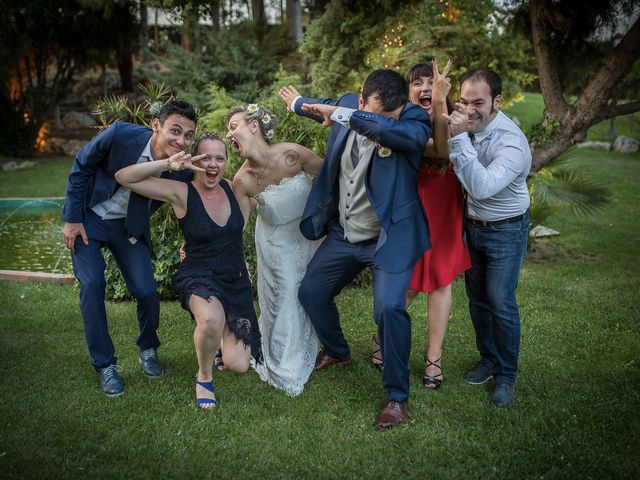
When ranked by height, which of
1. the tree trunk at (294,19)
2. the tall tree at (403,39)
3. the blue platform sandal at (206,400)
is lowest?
the blue platform sandal at (206,400)

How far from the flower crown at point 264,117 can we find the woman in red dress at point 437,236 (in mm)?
915

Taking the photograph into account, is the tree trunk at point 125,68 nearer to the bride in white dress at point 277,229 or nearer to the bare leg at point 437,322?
the bride in white dress at point 277,229

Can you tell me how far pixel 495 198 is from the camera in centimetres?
367

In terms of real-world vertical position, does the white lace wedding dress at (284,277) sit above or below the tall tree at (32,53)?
below

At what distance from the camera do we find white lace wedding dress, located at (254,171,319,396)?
13.6 feet

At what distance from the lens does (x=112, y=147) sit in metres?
3.89

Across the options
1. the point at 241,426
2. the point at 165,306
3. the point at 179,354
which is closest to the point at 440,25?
the point at 165,306

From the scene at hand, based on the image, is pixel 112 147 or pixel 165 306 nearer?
pixel 112 147

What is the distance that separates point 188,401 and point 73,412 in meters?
Answer: 0.64

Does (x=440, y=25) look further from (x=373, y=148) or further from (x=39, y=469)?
(x=39, y=469)

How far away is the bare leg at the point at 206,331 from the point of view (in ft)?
12.1

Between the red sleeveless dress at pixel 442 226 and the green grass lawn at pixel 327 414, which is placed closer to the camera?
the green grass lawn at pixel 327 414

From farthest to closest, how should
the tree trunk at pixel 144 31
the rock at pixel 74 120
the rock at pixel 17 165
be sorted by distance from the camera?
the rock at pixel 74 120, the tree trunk at pixel 144 31, the rock at pixel 17 165

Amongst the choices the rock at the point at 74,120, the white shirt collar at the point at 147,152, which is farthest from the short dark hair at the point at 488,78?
the rock at the point at 74,120
